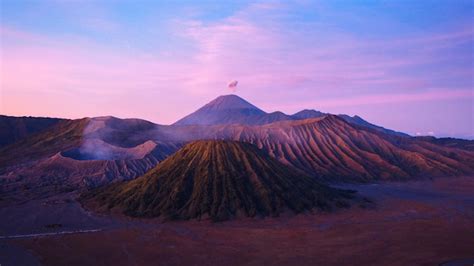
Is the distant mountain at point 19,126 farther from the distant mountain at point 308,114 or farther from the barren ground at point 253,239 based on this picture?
the distant mountain at point 308,114

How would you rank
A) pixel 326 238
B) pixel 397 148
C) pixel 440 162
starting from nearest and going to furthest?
pixel 326 238 < pixel 440 162 < pixel 397 148

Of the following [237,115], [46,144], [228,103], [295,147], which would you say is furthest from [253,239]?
[228,103]

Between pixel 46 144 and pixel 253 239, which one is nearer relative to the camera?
pixel 253 239

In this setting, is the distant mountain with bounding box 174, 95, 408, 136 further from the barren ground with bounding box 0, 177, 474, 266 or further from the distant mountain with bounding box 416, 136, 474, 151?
the barren ground with bounding box 0, 177, 474, 266

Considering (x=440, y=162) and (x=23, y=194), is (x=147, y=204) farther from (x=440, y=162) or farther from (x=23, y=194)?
(x=440, y=162)

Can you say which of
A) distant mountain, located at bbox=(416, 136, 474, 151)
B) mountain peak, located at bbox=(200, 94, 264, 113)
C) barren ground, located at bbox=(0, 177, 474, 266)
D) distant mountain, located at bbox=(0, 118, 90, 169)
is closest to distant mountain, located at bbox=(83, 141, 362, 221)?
barren ground, located at bbox=(0, 177, 474, 266)

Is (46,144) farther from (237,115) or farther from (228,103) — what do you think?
(228,103)

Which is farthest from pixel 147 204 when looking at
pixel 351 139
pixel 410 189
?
pixel 351 139
